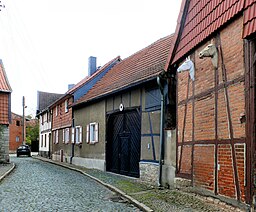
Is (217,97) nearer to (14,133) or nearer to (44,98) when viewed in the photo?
(44,98)

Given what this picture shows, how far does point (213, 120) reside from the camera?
8.52 meters

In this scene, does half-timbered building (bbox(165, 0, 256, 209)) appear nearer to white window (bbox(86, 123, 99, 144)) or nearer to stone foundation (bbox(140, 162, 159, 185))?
stone foundation (bbox(140, 162, 159, 185))

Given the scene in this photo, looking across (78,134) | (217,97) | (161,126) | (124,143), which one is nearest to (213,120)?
(217,97)

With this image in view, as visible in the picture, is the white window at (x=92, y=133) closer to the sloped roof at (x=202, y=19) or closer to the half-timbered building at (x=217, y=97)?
the sloped roof at (x=202, y=19)

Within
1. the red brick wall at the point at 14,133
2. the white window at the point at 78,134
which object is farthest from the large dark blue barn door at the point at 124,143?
the red brick wall at the point at 14,133

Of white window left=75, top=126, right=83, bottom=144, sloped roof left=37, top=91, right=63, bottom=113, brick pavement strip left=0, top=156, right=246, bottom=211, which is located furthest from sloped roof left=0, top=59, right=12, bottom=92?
sloped roof left=37, top=91, right=63, bottom=113

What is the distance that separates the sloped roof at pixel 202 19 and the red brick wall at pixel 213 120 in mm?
233

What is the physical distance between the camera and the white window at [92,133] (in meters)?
19.7

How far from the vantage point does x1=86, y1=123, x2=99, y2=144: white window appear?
19700 mm

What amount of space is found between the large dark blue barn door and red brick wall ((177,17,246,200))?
4.55 metres

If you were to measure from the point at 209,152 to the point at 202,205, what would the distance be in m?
1.24

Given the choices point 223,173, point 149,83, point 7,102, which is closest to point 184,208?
point 223,173

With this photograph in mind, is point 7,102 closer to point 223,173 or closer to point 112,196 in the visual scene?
point 112,196

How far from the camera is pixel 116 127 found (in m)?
17.7
